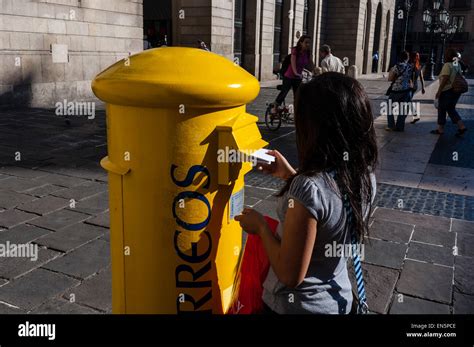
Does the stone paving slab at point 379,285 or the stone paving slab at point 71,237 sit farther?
the stone paving slab at point 71,237

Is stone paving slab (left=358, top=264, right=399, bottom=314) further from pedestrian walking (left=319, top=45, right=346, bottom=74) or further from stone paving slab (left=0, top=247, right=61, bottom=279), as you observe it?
pedestrian walking (left=319, top=45, right=346, bottom=74)

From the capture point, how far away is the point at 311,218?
1542mm

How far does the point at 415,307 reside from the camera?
3.08 metres

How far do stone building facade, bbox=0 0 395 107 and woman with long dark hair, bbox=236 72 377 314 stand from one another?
10.9 metres

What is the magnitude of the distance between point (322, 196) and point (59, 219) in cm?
342

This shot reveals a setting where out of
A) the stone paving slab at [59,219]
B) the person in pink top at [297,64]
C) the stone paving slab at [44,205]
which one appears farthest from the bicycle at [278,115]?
the stone paving slab at [59,219]

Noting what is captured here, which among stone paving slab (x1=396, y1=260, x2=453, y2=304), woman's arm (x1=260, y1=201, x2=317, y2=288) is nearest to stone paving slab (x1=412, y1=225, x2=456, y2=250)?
stone paving slab (x1=396, y1=260, x2=453, y2=304)

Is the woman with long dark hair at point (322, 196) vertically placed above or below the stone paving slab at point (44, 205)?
above

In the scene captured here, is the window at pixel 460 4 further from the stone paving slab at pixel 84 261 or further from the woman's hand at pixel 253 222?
the woman's hand at pixel 253 222

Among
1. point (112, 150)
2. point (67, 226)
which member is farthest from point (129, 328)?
point (67, 226)

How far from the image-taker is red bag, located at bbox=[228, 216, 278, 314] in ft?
6.06

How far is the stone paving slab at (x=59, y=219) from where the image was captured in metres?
4.19

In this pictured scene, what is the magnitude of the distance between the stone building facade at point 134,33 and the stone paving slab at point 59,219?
301 inches

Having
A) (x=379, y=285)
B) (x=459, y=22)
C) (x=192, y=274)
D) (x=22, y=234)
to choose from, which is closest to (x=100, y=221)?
(x=22, y=234)
